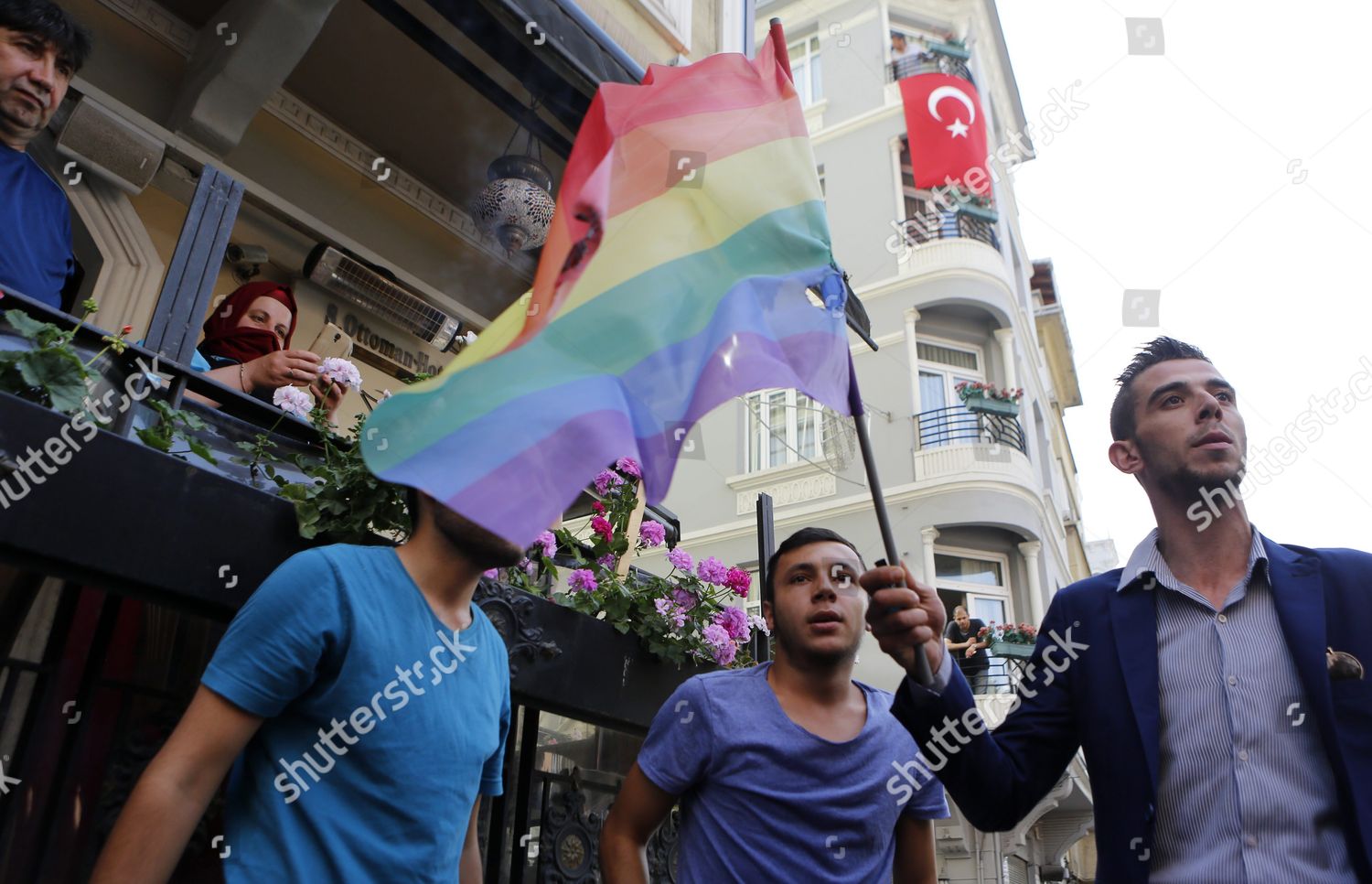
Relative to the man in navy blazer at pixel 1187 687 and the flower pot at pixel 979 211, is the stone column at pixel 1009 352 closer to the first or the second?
the flower pot at pixel 979 211

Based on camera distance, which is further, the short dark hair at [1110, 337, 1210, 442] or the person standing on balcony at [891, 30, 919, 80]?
the person standing on balcony at [891, 30, 919, 80]

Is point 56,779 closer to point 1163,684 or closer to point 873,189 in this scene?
point 1163,684

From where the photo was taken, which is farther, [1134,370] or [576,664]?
[576,664]

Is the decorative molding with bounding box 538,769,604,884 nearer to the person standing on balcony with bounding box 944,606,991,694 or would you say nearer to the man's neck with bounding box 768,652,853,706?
the man's neck with bounding box 768,652,853,706

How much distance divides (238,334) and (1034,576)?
47.5ft

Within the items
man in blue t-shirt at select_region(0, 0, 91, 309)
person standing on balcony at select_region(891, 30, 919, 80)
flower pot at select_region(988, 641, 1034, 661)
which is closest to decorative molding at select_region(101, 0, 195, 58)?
man in blue t-shirt at select_region(0, 0, 91, 309)

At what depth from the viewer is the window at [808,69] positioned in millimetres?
21125

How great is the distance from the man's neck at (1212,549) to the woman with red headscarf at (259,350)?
2.65 m

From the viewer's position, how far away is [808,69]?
21578mm

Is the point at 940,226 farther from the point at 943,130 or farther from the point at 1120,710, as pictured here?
the point at 1120,710

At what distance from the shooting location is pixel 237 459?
9.28 feet

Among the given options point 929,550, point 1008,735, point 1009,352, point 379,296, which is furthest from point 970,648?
point 1008,735

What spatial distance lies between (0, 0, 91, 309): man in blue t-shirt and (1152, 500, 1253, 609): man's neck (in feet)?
11.4

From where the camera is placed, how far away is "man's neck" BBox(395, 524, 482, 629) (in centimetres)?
227
